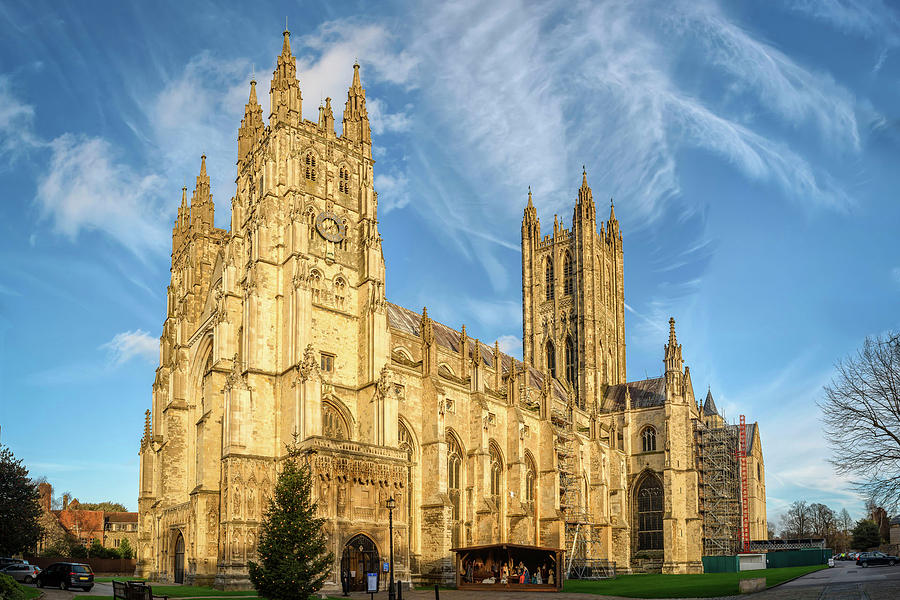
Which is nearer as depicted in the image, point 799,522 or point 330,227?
point 330,227

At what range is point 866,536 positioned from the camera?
337 ft

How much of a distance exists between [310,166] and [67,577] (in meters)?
24.9

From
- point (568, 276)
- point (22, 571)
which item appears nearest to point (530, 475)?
point (568, 276)

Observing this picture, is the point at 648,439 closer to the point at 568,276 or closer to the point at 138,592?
the point at 568,276

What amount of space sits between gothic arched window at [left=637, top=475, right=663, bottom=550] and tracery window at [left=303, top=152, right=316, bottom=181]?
42.5 m

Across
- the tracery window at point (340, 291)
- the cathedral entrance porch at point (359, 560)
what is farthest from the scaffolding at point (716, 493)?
the cathedral entrance porch at point (359, 560)

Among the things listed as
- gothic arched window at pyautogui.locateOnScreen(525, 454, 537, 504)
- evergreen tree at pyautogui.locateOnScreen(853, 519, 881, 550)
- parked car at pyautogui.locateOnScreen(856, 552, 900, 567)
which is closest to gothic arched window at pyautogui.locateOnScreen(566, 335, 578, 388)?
gothic arched window at pyautogui.locateOnScreen(525, 454, 537, 504)

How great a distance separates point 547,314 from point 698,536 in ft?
85.1

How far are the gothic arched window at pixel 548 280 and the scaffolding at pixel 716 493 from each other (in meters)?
20.1

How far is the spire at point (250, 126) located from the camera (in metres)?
50.1

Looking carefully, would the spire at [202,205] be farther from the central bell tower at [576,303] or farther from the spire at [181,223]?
the central bell tower at [576,303]

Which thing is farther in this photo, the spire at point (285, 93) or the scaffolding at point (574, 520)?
the scaffolding at point (574, 520)

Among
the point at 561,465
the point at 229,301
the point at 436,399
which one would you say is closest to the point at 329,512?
the point at 436,399

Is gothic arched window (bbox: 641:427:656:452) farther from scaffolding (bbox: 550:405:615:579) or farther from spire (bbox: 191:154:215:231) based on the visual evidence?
spire (bbox: 191:154:215:231)
